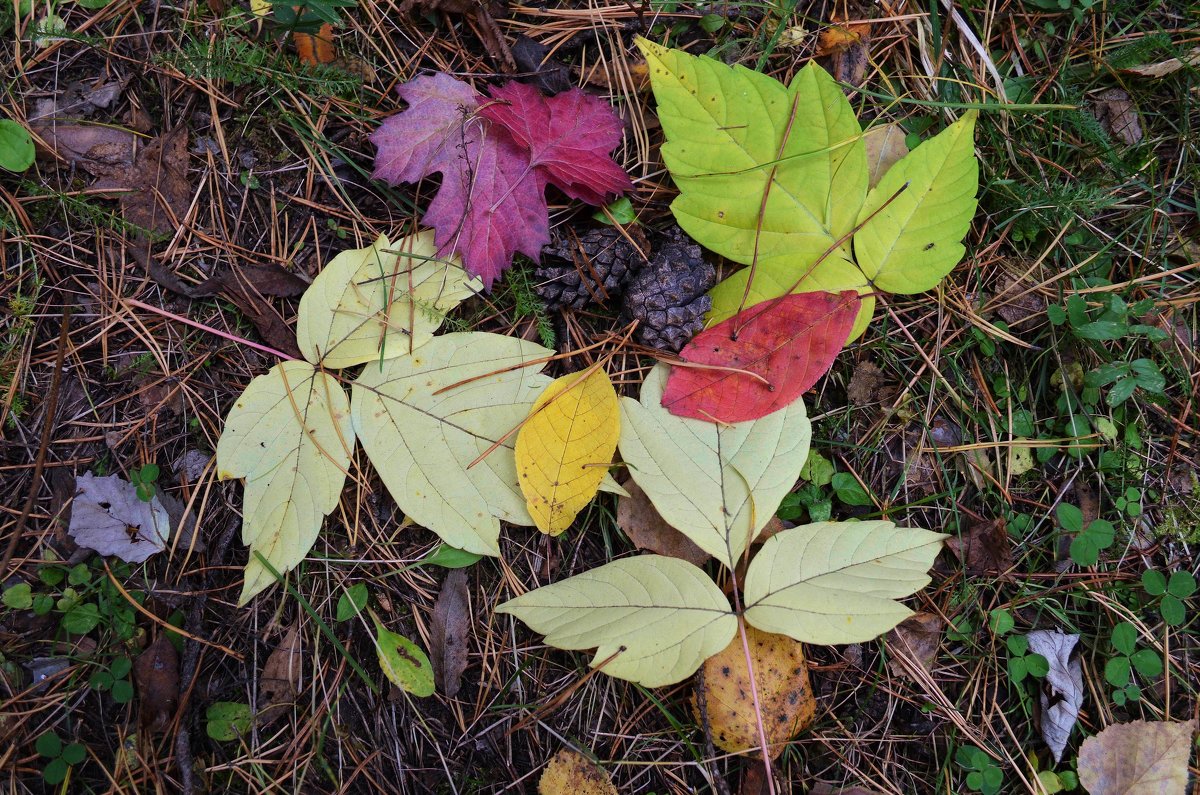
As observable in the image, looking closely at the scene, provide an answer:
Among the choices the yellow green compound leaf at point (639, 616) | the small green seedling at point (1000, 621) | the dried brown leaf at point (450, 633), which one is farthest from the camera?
the small green seedling at point (1000, 621)

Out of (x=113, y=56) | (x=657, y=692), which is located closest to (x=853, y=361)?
(x=657, y=692)

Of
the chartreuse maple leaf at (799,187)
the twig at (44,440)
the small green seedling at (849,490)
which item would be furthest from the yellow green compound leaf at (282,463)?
the small green seedling at (849,490)

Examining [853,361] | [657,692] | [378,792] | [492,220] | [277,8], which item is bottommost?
[378,792]

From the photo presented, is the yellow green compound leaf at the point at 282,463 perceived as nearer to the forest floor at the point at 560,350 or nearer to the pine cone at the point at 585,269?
the forest floor at the point at 560,350

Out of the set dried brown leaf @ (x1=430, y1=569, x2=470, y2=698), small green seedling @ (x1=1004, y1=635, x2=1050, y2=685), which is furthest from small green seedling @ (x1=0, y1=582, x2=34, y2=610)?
small green seedling @ (x1=1004, y1=635, x2=1050, y2=685)

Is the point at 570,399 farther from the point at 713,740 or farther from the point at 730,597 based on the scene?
the point at 713,740

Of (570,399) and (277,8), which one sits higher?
(277,8)

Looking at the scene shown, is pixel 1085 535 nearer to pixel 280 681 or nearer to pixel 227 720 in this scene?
pixel 280 681
